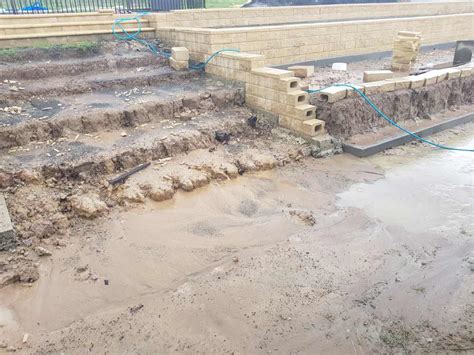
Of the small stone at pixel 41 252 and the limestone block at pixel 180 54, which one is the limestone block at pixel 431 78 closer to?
the limestone block at pixel 180 54

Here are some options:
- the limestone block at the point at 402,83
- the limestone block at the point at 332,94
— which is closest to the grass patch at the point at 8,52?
the limestone block at the point at 332,94

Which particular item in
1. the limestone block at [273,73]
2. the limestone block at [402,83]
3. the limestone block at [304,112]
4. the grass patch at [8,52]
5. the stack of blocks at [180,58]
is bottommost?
the limestone block at [304,112]

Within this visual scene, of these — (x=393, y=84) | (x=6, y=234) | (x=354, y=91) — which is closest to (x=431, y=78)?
(x=393, y=84)

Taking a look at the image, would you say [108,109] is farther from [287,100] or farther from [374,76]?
[374,76]

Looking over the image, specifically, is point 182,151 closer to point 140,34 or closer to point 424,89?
point 140,34

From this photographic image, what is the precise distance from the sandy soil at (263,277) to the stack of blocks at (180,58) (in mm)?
3769

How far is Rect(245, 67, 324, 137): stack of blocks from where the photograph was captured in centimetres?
646

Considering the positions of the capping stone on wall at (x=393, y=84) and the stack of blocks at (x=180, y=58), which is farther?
the stack of blocks at (x=180, y=58)

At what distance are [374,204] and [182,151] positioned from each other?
295 centimetres

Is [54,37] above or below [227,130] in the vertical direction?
above

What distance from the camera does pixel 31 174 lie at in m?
4.69

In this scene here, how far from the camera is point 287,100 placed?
6566 millimetres

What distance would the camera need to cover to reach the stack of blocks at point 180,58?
8.05 metres

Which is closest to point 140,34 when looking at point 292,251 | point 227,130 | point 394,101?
point 227,130
